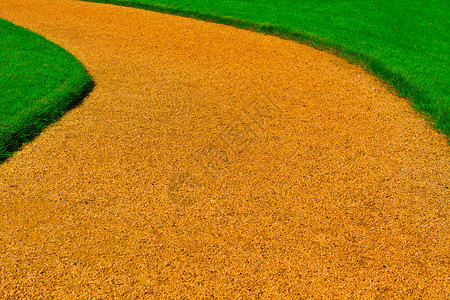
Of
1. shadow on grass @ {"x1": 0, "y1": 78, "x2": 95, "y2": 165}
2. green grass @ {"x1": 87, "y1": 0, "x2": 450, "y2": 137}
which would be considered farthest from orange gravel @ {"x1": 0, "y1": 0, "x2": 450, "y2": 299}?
green grass @ {"x1": 87, "y1": 0, "x2": 450, "y2": 137}

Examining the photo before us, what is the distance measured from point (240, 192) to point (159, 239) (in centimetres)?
124

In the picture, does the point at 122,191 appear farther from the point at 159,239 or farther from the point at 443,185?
the point at 443,185

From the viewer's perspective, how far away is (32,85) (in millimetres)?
6508

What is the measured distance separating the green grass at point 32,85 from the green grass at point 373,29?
375cm

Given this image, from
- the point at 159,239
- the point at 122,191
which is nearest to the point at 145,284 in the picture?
the point at 159,239

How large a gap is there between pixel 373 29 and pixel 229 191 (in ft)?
22.3

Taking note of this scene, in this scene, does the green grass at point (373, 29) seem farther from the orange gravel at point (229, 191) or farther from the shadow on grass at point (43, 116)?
the shadow on grass at point (43, 116)

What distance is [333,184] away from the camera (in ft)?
15.7

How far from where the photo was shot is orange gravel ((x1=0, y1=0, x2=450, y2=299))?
3.68m

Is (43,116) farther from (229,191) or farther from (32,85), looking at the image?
(229,191)

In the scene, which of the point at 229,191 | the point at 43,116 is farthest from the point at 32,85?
the point at 229,191

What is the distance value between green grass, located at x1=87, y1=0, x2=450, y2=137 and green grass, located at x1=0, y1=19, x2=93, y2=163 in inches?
148

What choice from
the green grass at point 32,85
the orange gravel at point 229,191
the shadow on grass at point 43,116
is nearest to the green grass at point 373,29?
the orange gravel at point 229,191

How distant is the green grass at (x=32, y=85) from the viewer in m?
5.51
